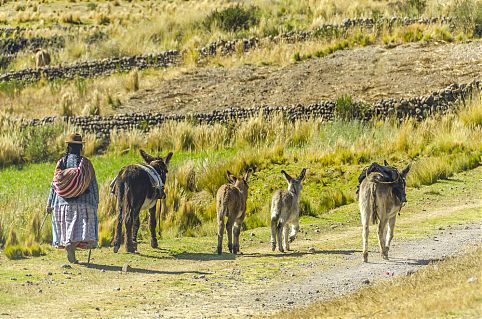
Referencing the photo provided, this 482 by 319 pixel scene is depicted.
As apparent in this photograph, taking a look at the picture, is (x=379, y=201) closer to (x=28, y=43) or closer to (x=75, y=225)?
(x=75, y=225)

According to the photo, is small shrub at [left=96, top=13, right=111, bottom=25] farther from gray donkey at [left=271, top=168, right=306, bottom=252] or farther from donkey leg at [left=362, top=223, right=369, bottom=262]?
donkey leg at [left=362, top=223, right=369, bottom=262]

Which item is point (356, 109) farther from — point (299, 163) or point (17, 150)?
point (17, 150)

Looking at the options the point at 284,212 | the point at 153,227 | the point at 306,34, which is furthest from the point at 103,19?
the point at 284,212

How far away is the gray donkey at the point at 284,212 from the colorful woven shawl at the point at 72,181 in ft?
9.81

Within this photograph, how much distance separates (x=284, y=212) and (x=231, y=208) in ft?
2.93

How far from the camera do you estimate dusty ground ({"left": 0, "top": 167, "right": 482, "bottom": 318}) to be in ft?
Result: 42.5

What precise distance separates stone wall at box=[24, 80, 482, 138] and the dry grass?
18.6 m

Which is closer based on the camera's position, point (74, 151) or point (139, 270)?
point (139, 270)

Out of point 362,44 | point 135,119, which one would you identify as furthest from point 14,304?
point 362,44

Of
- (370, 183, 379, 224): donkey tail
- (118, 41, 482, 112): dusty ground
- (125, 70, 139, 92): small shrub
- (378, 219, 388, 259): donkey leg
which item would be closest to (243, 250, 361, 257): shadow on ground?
(378, 219, 388, 259): donkey leg

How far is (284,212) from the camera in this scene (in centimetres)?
1700

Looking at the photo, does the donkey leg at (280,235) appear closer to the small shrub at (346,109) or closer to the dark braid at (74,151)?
the dark braid at (74,151)

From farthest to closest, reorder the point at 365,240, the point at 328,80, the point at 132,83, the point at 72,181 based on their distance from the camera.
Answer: the point at 132,83 < the point at 328,80 < the point at 72,181 < the point at 365,240

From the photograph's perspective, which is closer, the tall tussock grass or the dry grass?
the dry grass
